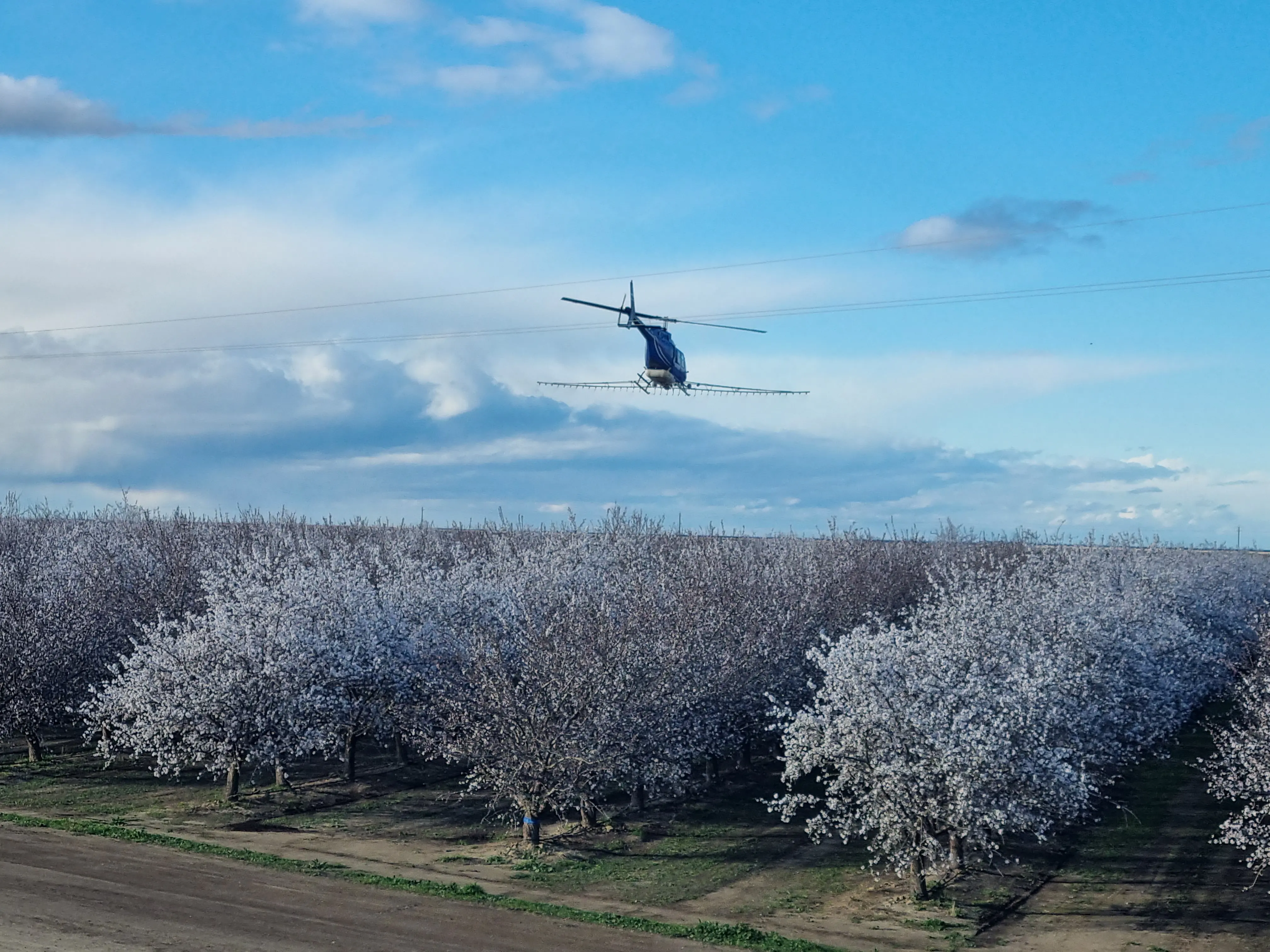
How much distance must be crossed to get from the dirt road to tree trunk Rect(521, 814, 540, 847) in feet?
19.5

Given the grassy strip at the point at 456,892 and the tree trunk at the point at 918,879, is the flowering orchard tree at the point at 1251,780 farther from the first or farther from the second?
the grassy strip at the point at 456,892

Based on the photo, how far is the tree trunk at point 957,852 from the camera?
102 feet

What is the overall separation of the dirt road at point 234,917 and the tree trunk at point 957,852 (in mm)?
8512

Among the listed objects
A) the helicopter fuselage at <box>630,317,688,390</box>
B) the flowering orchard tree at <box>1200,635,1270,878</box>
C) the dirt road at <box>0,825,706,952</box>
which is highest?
the helicopter fuselage at <box>630,317,688,390</box>

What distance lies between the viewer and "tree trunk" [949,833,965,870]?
31.0 meters

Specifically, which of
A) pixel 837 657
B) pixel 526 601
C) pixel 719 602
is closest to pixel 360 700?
pixel 526 601

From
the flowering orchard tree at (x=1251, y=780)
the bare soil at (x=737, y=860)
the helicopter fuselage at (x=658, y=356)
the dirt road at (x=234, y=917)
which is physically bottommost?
the bare soil at (x=737, y=860)

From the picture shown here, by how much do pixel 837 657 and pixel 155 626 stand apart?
95.4 ft

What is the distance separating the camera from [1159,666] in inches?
1849

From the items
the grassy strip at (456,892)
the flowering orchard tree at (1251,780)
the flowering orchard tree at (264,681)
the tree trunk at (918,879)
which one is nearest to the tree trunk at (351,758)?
the flowering orchard tree at (264,681)

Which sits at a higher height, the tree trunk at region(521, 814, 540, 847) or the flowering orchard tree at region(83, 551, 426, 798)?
the flowering orchard tree at region(83, 551, 426, 798)

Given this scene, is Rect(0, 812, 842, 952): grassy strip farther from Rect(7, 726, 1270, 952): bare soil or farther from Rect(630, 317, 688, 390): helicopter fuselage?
Rect(630, 317, 688, 390): helicopter fuselage

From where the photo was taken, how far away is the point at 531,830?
117ft

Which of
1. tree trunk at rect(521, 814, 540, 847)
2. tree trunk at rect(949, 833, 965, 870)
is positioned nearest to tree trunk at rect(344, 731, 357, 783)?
tree trunk at rect(521, 814, 540, 847)
